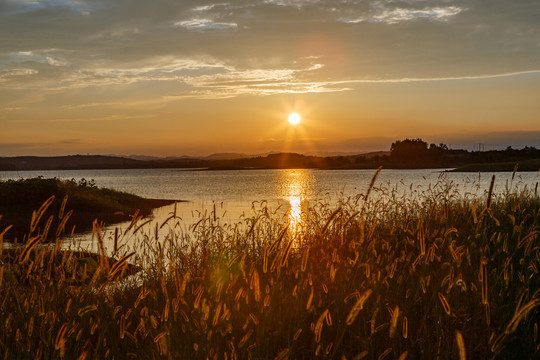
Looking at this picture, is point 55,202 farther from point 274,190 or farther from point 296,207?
point 274,190

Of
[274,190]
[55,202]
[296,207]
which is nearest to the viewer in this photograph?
[55,202]

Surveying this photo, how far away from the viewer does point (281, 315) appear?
16.9ft

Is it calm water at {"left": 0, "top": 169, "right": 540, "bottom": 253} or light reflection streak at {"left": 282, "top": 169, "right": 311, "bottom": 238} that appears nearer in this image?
light reflection streak at {"left": 282, "top": 169, "right": 311, "bottom": 238}

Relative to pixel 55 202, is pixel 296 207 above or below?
Result: below

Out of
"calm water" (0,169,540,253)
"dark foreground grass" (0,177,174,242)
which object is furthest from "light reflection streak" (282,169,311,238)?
"dark foreground grass" (0,177,174,242)

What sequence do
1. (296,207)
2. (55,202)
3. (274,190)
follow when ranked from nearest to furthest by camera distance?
(55,202) → (296,207) → (274,190)

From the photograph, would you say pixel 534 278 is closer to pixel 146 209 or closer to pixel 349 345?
pixel 349 345

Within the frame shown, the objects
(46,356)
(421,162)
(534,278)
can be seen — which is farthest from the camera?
(421,162)

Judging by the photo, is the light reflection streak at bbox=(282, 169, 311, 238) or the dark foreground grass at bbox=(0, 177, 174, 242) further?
the dark foreground grass at bbox=(0, 177, 174, 242)

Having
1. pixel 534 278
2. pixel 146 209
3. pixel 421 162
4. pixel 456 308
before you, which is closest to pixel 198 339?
pixel 456 308

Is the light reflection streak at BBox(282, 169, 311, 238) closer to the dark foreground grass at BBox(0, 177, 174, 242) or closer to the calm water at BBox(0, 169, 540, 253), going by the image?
the calm water at BBox(0, 169, 540, 253)

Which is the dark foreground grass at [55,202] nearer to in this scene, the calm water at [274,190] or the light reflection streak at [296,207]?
the calm water at [274,190]

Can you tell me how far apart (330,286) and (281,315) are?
3.05 feet

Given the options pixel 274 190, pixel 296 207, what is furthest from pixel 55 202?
pixel 274 190
